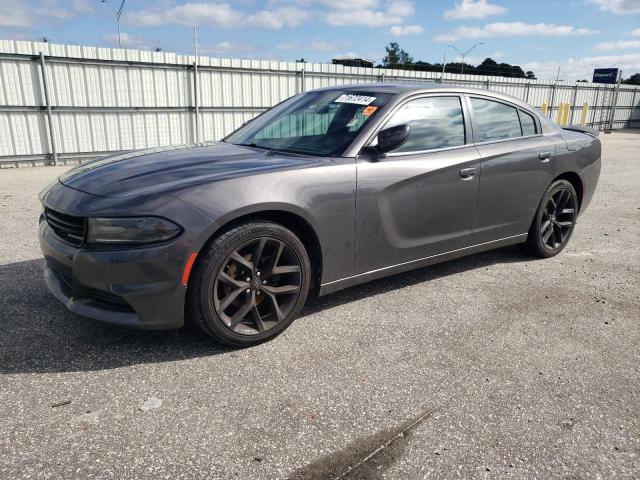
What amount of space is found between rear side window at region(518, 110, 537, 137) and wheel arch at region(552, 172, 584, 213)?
0.56m

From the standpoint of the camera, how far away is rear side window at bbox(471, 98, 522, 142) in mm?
4184

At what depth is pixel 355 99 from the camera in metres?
3.85

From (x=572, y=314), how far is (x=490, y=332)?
2.61 feet

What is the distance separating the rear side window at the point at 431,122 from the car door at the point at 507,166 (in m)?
0.20

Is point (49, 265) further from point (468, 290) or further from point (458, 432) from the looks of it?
point (468, 290)

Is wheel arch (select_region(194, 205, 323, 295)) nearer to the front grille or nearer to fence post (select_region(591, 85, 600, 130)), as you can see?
the front grille

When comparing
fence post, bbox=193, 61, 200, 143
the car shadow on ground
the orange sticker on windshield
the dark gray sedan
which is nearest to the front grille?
the dark gray sedan

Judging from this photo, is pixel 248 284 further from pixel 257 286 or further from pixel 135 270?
pixel 135 270

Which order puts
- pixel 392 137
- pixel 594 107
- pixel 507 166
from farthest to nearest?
pixel 594 107, pixel 507 166, pixel 392 137

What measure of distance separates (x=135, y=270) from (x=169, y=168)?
29.5 inches

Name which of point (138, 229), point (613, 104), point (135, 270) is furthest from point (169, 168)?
point (613, 104)

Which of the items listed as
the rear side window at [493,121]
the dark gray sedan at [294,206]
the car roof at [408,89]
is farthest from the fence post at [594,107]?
the car roof at [408,89]

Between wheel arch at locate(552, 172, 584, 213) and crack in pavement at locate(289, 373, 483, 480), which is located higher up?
wheel arch at locate(552, 172, 584, 213)

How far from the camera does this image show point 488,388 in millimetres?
2727
